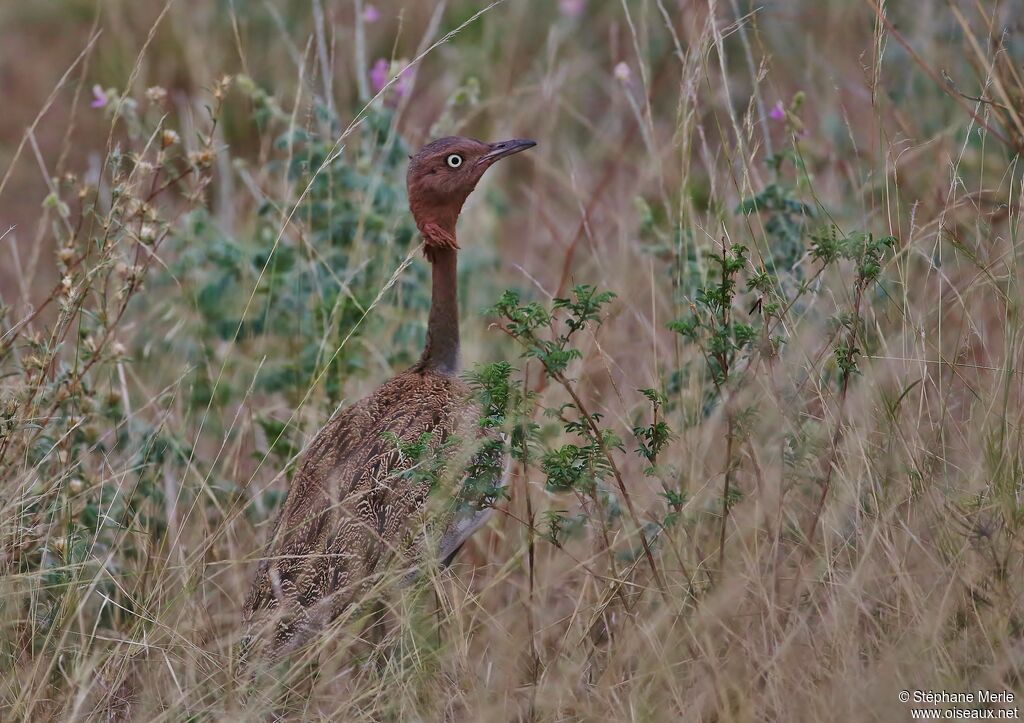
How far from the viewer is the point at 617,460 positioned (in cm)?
447

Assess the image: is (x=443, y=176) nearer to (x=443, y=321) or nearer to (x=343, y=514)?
(x=443, y=321)

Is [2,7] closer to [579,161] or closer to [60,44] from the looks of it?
[60,44]

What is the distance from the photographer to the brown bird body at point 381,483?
3342 millimetres

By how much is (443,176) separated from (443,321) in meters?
0.46

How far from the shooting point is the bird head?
410 centimetres

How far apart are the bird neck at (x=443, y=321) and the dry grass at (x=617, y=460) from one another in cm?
29

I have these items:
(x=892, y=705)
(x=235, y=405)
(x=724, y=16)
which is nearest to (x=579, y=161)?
(x=724, y=16)

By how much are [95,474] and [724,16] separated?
4.20 metres

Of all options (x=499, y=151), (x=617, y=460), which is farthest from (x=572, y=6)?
(x=617, y=460)

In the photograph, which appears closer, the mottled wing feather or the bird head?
the mottled wing feather

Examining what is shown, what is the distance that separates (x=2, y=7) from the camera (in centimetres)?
794

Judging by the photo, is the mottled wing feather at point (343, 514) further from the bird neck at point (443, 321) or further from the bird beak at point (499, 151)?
the bird beak at point (499, 151)

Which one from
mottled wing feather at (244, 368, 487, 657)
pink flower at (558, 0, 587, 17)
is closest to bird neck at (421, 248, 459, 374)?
mottled wing feather at (244, 368, 487, 657)

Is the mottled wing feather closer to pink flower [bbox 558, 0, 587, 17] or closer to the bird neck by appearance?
the bird neck
